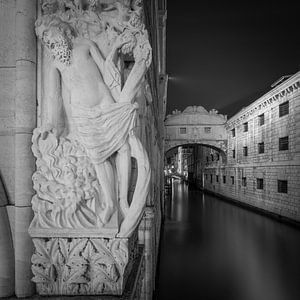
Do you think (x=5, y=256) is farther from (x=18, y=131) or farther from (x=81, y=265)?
(x=18, y=131)

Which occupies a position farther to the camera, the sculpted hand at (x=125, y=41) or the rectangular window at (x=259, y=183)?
the rectangular window at (x=259, y=183)

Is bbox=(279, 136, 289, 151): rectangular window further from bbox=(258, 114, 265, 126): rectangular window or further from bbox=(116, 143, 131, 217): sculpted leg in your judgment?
bbox=(116, 143, 131, 217): sculpted leg

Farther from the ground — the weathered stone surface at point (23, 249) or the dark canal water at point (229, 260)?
the weathered stone surface at point (23, 249)

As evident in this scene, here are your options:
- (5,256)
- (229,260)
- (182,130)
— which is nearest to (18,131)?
(5,256)

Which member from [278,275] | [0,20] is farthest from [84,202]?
[278,275]

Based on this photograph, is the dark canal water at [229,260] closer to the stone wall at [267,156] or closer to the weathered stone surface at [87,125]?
the stone wall at [267,156]

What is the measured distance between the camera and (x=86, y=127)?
148 cm

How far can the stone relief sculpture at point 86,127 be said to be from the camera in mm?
1484

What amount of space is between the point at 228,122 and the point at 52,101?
21495mm

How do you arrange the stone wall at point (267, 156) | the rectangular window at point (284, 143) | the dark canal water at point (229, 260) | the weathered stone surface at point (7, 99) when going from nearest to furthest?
the weathered stone surface at point (7, 99) → the dark canal water at point (229, 260) → the stone wall at point (267, 156) → the rectangular window at point (284, 143)

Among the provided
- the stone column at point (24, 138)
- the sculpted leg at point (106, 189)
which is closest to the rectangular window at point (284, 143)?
the sculpted leg at point (106, 189)

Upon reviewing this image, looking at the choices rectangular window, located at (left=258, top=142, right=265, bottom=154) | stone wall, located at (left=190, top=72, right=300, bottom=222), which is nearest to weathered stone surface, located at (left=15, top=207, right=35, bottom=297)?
stone wall, located at (left=190, top=72, right=300, bottom=222)

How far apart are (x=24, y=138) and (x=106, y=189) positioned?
2.31 ft

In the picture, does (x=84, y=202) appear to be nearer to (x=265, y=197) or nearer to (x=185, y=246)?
(x=185, y=246)
